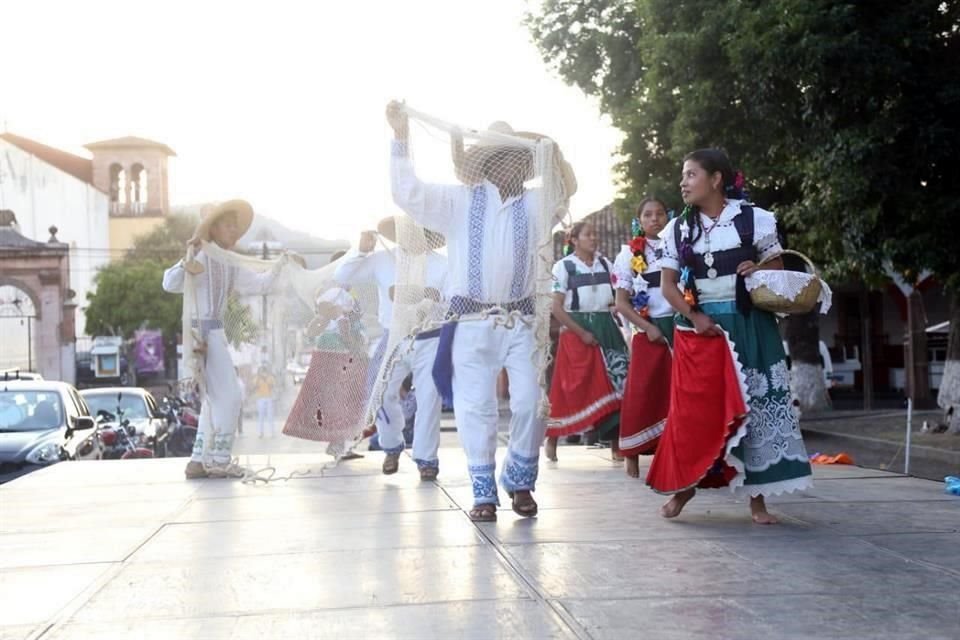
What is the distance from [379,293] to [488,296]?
3.40m

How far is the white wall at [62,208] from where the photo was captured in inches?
2562

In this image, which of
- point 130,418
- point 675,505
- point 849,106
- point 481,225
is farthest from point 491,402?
point 130,418

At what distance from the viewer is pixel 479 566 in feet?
17.8

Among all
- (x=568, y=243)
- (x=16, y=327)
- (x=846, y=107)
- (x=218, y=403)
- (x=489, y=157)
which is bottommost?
(x=218, y=403)

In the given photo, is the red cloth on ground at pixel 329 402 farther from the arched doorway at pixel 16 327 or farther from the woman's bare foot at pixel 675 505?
the arched doorway at pixel 16 327

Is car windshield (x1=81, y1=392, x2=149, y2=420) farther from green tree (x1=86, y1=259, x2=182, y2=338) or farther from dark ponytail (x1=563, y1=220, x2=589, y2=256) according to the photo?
green tree (x1=86, y1=259, x2=182, y2=338)

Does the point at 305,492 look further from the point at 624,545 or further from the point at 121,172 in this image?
the point at 121,172

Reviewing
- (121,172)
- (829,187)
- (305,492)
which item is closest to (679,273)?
(305,492)

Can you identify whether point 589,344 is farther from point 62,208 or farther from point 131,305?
point 62,208

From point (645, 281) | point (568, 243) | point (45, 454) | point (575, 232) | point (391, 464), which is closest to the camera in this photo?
point (645, 281)

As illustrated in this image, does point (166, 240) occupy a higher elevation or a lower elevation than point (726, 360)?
higher

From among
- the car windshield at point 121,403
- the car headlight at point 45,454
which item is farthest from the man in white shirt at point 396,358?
the car windshield at point 121,403

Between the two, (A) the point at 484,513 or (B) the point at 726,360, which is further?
(A) the point at 484,513

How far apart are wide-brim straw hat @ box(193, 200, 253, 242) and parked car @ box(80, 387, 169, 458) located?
727cm
